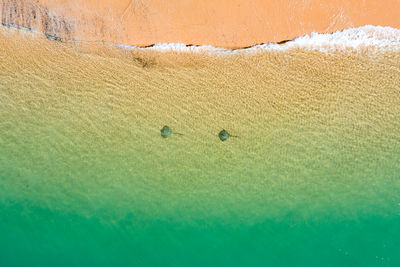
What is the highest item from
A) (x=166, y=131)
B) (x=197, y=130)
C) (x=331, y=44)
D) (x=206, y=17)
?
(x=331, y=44)

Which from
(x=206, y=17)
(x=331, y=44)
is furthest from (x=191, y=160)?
(x=331, y=44)

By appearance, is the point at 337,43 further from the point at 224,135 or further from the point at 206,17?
the point at 224,135

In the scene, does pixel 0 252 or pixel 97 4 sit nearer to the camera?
pixel 97 4

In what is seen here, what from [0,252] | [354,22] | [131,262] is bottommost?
[0,252]

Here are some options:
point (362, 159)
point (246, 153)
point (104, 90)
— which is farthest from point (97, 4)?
point (362, 159)

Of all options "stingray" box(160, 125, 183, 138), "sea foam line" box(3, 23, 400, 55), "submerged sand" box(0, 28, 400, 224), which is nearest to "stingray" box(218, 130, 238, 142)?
"submerged sand" box(0, 28, 400, 224)

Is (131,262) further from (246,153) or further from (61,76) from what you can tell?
(61,76)
